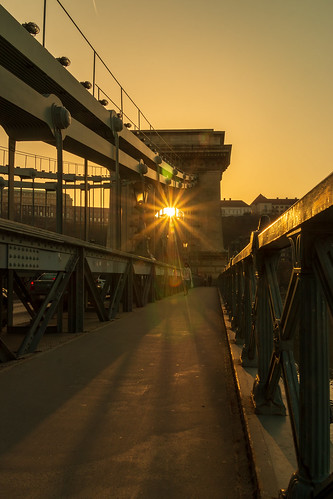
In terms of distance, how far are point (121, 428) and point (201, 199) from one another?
46313mm

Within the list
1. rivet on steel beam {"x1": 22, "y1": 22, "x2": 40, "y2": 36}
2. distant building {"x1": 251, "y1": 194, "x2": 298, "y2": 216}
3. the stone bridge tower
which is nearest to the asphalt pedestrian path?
rivet on steel beam {"x1": 22, "y1": 22, "x2": 40, "y2": 36}

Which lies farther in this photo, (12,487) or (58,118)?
(58,118)

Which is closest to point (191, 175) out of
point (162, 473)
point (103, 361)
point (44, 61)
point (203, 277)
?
point (203, 277)

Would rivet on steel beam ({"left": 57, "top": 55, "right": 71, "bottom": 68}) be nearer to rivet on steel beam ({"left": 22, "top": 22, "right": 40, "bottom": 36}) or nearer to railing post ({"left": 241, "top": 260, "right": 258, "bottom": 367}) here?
rivet on steel beam ({"left": 22, "top": 22, "right": 40, "bottom": 36})

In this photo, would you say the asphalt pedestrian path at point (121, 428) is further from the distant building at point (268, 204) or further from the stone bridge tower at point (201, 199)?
the distant building at point (268, 204)

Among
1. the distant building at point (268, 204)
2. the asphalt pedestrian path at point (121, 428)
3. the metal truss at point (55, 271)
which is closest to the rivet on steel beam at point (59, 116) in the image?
the metal truss at point (55, 271)

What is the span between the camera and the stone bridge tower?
48.1 m

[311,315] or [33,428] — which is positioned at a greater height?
[311,315]

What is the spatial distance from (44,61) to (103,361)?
810 cm

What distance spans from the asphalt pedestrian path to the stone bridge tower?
4221 cm

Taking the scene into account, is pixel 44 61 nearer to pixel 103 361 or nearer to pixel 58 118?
pixel 58 118

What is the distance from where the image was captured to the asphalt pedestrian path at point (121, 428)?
7.79 feet

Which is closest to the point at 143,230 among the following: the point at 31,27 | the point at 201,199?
the point at 31,27

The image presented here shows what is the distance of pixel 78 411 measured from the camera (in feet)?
11.8
